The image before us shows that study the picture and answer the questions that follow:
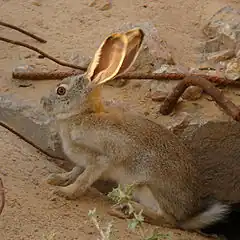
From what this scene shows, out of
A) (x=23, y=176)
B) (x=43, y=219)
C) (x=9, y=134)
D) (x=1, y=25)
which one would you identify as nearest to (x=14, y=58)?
(x=1, y=25)

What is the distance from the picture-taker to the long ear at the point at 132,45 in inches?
173

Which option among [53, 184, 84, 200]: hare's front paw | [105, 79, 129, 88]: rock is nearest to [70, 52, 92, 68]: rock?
[105, 79, 129, 88]: rock

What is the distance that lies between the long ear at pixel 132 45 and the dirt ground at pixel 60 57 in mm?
620

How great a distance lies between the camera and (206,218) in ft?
15.1

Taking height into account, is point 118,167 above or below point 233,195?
above

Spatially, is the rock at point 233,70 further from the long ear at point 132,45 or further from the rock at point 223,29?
the long ear at point 132,45

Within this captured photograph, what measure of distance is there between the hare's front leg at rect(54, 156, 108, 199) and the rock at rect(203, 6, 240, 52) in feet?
4.73

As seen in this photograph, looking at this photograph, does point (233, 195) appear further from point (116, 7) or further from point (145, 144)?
point (116, 7)

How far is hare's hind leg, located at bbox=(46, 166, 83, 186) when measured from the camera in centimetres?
468

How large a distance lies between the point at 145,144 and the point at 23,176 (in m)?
0.72

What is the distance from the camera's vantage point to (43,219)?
164 inches

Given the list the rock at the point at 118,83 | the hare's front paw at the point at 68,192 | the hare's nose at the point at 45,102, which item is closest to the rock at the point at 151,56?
the rock at the point at 118,83

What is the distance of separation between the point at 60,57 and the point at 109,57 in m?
1.12

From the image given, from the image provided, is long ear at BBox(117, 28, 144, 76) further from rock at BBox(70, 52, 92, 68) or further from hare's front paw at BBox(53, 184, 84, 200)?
rock at BBox(70, 52, 92, 68)
